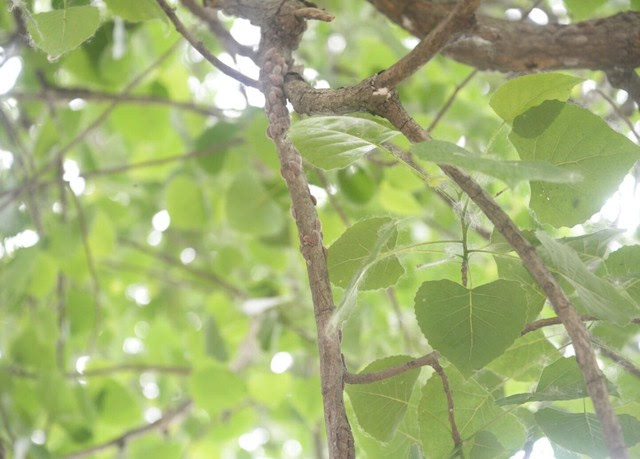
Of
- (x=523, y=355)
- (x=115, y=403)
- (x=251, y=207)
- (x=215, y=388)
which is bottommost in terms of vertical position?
(x=115, y=403)

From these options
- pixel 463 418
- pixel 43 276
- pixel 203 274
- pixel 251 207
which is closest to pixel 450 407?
pixel 463 418

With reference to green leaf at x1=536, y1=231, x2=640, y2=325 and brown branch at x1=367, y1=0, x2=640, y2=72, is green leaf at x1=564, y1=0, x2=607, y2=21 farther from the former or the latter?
green leaf at x1=536, y1=231, x2=640, y2=325

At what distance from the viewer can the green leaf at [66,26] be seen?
0.54m

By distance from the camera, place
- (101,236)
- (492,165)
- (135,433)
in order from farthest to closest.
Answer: (101,236)
(135,433)
(492,165)

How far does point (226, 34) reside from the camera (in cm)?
78

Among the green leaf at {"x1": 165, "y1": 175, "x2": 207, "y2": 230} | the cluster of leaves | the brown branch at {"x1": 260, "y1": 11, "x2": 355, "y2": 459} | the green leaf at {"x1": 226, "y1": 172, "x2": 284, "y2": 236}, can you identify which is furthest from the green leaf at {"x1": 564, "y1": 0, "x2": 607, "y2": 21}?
→ the green leaf at {"x1": 165, "y1": 175, "x2": 207, "y2": 230}

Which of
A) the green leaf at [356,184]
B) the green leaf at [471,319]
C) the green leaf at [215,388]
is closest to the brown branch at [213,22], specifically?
the green leaf at [356,184]

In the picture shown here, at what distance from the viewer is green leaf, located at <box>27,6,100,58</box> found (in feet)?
1.78

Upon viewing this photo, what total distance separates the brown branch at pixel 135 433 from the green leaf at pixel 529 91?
0.92m

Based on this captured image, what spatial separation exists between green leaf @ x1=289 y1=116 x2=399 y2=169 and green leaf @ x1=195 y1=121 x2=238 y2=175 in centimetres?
81

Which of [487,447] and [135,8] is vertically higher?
[135,8]

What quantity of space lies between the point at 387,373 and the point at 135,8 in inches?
14.8

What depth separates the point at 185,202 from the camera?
131 centimetres

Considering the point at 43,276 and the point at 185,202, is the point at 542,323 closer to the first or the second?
the point at 185,202
